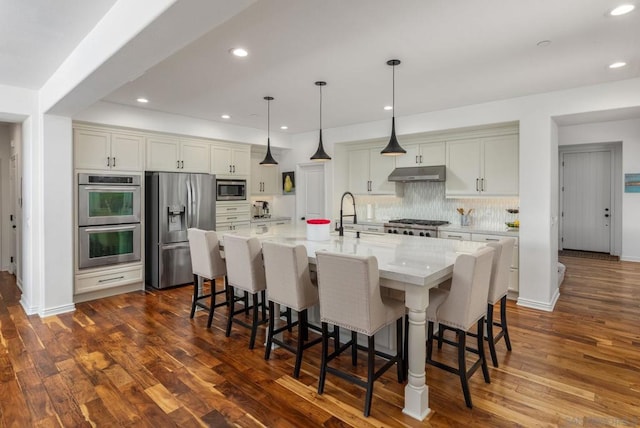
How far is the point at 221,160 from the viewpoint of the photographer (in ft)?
19.4

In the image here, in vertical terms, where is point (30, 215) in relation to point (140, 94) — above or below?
below

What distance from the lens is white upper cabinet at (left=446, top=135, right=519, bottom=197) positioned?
15.6 feet

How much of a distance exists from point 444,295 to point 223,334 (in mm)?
2174

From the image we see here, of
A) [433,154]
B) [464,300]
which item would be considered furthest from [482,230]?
[464,300]

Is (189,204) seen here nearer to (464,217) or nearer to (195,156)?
(195,156)

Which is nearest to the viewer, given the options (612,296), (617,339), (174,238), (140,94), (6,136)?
(617,339)

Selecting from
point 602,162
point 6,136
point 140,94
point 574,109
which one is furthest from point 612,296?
point 6,136

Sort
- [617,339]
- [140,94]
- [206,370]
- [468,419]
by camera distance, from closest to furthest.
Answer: [468,419]
[206,370]
[617,339]
[140,94]

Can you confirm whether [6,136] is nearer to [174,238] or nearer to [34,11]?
[174,238]

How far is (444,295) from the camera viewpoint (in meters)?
2.49

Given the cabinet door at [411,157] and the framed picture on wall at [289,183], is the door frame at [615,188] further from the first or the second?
the framed picture on wall at [289,183]

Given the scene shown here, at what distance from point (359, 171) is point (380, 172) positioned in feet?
1.45

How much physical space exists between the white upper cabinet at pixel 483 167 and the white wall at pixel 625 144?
2.40 m

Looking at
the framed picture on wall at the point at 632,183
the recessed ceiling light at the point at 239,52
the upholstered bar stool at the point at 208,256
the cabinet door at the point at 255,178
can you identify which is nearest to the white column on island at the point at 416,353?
the upholstered bar stool at the point at 208,256
